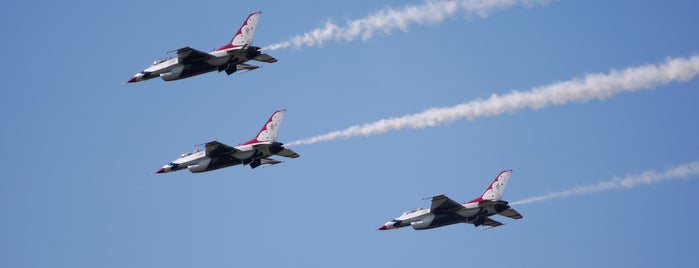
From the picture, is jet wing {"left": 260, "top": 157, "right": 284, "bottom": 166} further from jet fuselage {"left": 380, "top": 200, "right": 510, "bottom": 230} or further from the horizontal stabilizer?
jet fuselage {"left": 380, "top": 200, "right": 510, "bottom": 230}

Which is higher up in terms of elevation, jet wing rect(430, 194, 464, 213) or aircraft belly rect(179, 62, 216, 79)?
aircraft belly rect(179, 62, 216, 79)

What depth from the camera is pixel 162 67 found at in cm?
7906

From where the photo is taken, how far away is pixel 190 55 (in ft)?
251

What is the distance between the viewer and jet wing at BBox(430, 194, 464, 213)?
251ft

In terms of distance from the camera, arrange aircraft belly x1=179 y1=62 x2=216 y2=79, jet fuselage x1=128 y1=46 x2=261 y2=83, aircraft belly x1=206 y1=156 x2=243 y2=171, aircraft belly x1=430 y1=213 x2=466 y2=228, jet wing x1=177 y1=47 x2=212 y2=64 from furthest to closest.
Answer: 1. aircraft belly x1=430 y1=213 x2=466 y2=228
2. aircraft belly x1=179 y1=62 x2=216 y2=79
3. aircraft belly x1=206 y1=156 x2=243 y2=171
4. jet fuselage x1=128 y1=46 x2=261 y2=83
5. jet wing x1=177 y1=47 x2=212 y2=64

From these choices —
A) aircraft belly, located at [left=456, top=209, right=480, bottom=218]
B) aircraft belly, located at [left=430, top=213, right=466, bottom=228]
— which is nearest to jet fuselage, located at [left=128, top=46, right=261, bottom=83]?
A: aircraft belly, located at [left=430, top=213, right=466, bottom=228]

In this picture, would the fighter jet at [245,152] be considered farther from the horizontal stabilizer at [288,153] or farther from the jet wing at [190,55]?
the jet wing at [190,55]

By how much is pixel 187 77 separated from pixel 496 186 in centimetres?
1924

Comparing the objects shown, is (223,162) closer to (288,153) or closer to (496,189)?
(288,153)

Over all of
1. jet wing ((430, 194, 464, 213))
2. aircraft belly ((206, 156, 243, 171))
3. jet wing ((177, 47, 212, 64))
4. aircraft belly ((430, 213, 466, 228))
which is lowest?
aircraft belly ((430, 213, 466, 228))

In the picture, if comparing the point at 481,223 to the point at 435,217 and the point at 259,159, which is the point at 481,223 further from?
the point at 259,159

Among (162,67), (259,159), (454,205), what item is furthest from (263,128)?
(454,205)

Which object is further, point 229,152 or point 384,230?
point 384,230

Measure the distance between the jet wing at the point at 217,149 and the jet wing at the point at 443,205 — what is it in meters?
11.9
